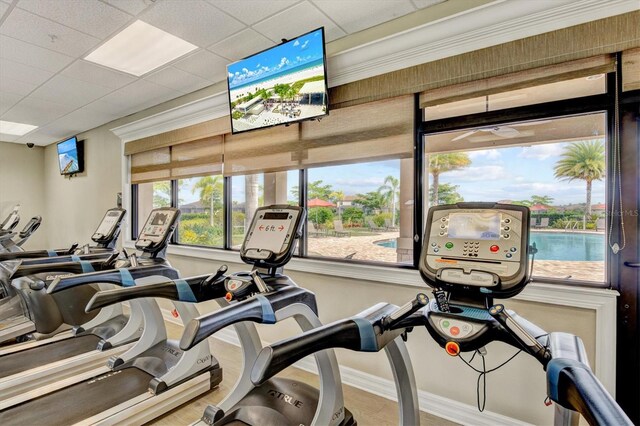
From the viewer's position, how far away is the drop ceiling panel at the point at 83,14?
2.24 metres

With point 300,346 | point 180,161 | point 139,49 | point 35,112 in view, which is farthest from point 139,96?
point 300,346

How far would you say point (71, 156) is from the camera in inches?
224

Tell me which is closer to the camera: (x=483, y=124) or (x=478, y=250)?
(x=478, y=250)

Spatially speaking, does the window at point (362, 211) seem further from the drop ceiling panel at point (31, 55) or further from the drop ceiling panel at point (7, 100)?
the drop ceiling panel at point (7, 100)

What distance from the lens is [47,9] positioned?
2.30 meters

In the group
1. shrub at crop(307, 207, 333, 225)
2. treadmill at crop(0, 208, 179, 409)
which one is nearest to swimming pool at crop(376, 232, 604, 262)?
shrub at crop(307, 207, 333, 225)

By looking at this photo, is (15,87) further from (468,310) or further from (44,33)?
(468,310)

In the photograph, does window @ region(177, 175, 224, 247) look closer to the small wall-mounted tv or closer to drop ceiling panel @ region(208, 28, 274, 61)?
drop ceiling panel @ region(208, 28, 274, 61)

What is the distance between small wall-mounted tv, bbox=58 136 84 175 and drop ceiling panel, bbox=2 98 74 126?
534 mm

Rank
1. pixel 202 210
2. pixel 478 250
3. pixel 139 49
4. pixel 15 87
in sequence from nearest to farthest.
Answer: pixel 478 250, pixel 139 49, pixel 15 87, pixel 202 210

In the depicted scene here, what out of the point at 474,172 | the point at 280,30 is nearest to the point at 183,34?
the point at 280,30

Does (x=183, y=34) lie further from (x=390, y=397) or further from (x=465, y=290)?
(x=390, y=397)

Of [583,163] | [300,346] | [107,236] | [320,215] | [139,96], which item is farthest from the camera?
[139,96]

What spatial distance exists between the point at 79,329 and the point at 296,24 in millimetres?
3537
